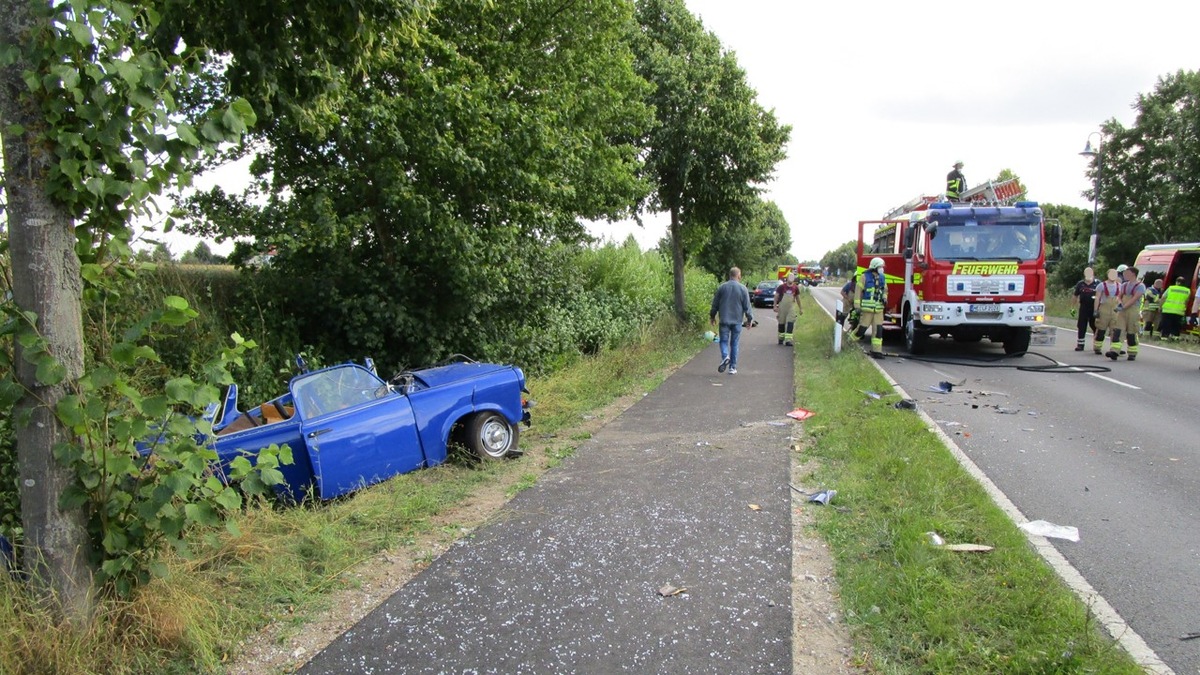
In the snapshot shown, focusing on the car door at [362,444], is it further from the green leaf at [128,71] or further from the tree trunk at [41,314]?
the green leaf at [128,71]

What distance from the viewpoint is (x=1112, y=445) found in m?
7.07

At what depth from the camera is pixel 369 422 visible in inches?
219

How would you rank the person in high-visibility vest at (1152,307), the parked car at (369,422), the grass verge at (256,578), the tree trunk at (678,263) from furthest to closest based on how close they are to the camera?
1. the tree trunk at (678,263)
2. the person in high-visibility vest at (1152,307)
3. the parked car at (369,422)
4. the grass verge at (256,578)

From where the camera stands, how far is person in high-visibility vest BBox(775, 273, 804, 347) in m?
15.8

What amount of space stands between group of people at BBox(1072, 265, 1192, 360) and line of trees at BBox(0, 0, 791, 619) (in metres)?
8.11

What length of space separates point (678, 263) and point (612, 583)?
55.1ft

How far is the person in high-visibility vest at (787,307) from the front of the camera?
15817 millimetres

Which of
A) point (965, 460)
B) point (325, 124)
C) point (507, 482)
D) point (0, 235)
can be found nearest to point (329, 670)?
point (0, 235)

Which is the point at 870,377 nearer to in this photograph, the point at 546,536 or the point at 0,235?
the point at 546,536

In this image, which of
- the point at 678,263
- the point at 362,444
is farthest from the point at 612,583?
the point at 678,263

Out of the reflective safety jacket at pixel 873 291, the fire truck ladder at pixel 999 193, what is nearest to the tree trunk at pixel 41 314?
the reflective safety jacket at pixel 873 291

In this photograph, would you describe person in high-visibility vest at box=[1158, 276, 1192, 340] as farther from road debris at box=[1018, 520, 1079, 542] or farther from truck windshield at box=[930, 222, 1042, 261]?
road debris at box=[1018, 520, 1079, 542]

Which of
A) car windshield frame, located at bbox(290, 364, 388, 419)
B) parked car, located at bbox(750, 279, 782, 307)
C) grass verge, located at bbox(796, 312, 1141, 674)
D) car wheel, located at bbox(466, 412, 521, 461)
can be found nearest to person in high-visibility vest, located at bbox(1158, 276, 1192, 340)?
grass verge, located at bbox(796, 312, 1141, 674)

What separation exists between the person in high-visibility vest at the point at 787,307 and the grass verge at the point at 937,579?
9.46 m
